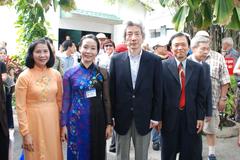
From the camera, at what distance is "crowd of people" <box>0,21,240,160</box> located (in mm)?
3127

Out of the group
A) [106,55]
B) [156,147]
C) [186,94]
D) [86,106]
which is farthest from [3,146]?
[106,55]

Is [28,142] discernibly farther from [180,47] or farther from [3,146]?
[180,47]

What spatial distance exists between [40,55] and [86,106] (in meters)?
0.70

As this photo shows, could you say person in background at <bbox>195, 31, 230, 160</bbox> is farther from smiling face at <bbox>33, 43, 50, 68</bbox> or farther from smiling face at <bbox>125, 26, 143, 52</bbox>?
smiling face at <bbox>33, 43, 50, 68</bbox>

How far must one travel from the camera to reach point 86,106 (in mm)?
3143

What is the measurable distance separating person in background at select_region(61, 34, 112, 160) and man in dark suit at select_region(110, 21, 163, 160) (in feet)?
0.42

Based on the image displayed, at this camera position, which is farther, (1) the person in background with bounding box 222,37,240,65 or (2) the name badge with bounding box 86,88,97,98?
(1) the person in background with bounding box 222,37,240,65

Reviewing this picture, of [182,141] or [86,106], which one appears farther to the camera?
[182,141]

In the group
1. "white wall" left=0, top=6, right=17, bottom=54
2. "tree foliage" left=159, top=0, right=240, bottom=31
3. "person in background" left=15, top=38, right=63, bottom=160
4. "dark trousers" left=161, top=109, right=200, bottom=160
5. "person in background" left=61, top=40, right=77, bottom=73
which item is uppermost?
"white wall" left=0, top=6, right=17, bottom=54

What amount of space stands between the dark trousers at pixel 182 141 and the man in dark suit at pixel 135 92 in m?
0.25

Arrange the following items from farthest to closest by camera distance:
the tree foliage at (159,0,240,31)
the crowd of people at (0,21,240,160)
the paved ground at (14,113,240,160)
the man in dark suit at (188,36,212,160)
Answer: the paved ground at (14,113,240,160)
the man in dark suit at (188,36,212,160)
the crowd of people at (0,21,240,160)
the tree foliage at (159,0,240,31)

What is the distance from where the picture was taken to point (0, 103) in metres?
3.00

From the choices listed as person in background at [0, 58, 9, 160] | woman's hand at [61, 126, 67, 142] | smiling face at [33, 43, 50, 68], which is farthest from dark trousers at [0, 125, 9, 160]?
smiling face at [33, 43, 50, 68]

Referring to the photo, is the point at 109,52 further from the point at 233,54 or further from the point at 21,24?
the point at 233,54
